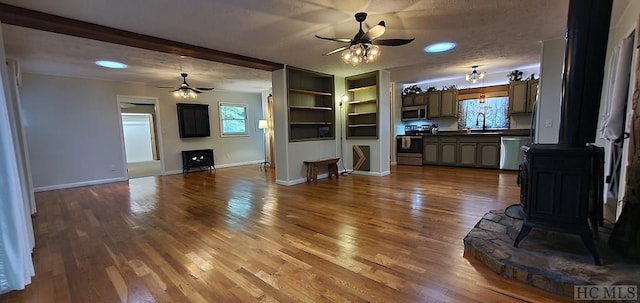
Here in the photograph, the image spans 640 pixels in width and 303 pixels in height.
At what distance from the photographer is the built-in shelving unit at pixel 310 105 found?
563 cm

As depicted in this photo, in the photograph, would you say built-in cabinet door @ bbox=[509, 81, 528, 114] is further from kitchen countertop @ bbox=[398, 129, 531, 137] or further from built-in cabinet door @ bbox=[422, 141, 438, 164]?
built-in cabinet door @ bbox=[422, 141, 438, 164]

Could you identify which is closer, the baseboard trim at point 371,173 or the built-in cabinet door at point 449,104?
the baseboard trim at point 371,173

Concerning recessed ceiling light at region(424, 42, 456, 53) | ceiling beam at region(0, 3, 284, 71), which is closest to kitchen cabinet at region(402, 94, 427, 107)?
recessed ceiling light at region(424, 42, 456, 53)

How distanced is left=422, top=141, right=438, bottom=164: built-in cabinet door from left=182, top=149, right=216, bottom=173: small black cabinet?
612 cm

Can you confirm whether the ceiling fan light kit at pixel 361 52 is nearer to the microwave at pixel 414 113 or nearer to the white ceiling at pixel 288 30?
the white ceiling at pixel 288 30

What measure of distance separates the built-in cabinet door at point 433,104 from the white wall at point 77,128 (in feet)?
23.6

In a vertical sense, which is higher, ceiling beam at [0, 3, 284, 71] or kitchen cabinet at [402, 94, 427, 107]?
ceiling beam at [0, 3, 284, 71]

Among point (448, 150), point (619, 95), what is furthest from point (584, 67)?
point (448, 150)

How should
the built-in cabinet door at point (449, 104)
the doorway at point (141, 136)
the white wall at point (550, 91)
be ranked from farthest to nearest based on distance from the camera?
the doorway at point (141, 136) < the built-in cabinet door at point (449, 104) < the white wall at point (550, 91)

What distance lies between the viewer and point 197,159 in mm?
7559

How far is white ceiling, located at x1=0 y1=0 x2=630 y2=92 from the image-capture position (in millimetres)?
2686

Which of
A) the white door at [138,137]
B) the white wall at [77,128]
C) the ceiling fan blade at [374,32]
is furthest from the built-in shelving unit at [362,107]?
the white door at [138,137]

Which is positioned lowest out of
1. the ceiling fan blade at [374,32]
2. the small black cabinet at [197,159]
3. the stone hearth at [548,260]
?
the stone hearth at [548,260]

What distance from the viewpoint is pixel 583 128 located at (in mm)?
1895
